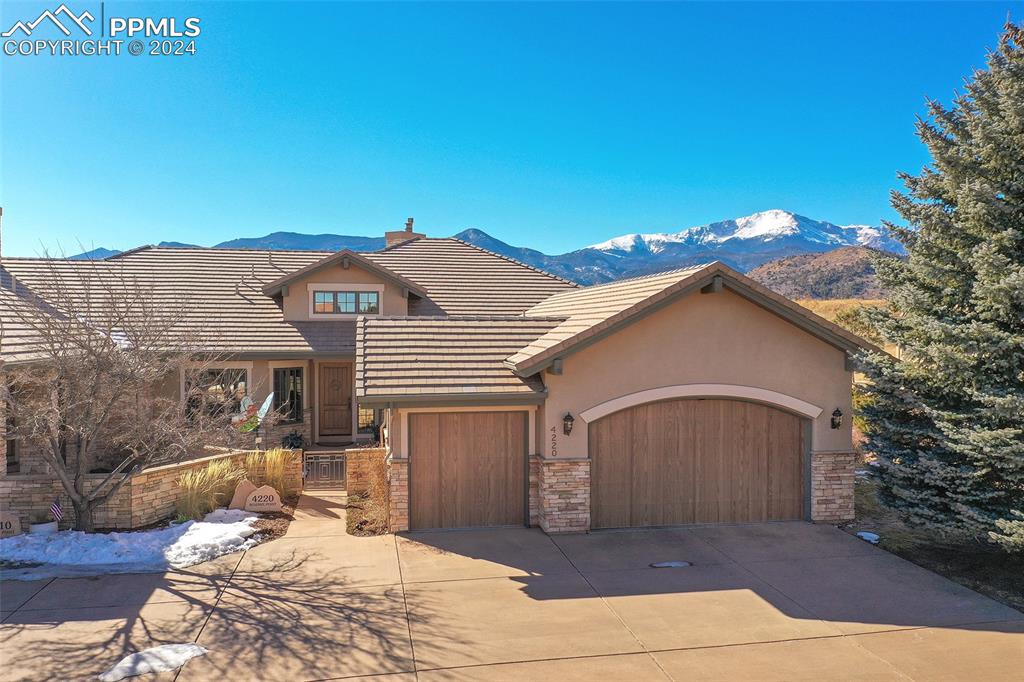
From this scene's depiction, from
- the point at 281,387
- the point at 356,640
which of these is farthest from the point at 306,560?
the point at 281,387

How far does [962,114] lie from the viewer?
32.0 feet

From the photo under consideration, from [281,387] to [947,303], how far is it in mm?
14558

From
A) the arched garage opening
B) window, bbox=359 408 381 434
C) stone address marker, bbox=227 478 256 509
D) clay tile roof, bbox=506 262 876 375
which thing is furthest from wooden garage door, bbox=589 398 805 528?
window, bbox=359 408 381 434

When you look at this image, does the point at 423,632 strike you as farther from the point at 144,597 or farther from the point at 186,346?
the point at 186,346

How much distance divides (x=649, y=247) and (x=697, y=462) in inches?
6681

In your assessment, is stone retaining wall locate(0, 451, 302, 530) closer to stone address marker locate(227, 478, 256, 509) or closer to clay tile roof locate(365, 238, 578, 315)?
stone address marker locate(227, 478, 256, 509)

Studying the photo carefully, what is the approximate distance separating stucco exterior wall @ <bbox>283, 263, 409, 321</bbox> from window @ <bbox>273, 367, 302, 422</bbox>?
1612 millimetres

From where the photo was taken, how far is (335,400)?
18.2 meters

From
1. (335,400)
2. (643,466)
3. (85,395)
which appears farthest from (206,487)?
(643,466)

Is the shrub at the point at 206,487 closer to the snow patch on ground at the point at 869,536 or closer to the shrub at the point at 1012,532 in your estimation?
the snow patch on ground at the point at 869,536

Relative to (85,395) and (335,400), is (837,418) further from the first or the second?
(335,400)

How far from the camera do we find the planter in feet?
33.7

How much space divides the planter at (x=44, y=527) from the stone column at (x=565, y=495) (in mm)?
7764

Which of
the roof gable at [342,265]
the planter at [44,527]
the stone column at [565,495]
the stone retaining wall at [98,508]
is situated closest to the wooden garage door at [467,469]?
the stone column at [565,495]
